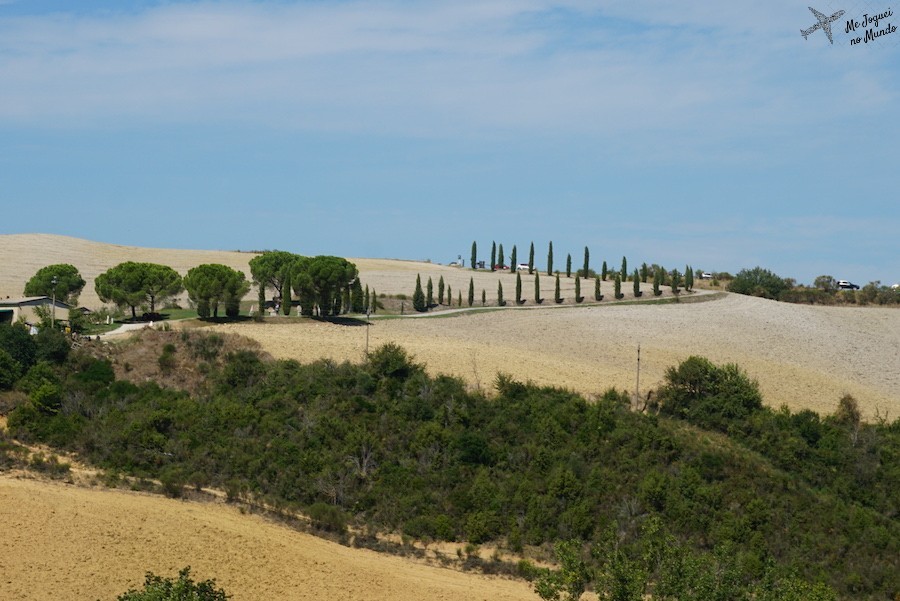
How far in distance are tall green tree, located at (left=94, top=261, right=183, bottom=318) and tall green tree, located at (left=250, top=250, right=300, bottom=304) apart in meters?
7.93

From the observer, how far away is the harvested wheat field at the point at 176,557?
3372cm

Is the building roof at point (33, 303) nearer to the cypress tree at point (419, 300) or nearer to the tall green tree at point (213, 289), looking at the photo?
the tall green tree at point (213, 289)

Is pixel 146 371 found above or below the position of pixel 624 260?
below

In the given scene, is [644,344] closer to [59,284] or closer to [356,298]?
[356,298]

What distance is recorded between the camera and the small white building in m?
66.2

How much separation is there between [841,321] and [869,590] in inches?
2048

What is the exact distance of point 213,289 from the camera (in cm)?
6875

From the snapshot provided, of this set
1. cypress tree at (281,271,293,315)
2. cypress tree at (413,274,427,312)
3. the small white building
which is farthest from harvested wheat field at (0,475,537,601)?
cypress tree at (413,274,427,312)

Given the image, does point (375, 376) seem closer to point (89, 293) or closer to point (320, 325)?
point (320, 325)

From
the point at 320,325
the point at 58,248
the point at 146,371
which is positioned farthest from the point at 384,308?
the point at 58,248

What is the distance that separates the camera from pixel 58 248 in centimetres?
11194

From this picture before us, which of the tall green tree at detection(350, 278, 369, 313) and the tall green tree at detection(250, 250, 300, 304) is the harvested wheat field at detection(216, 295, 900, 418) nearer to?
the tall green tree at detection(350, 278, 369, 313)

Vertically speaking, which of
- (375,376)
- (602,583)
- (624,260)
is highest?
(624,260)

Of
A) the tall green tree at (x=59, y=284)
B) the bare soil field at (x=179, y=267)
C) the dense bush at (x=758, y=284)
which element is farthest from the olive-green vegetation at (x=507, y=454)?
the dense bush at (x=758, y=284)
